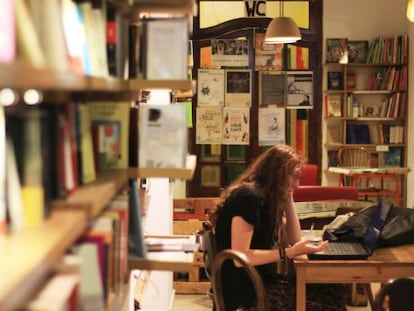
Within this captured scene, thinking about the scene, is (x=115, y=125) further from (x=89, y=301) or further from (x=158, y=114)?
(x=89, y=301)

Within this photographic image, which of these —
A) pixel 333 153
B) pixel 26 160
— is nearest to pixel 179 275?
pixel 333 153

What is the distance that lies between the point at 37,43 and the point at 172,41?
0.93 m

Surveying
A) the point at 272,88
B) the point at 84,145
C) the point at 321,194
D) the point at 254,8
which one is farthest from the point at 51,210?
the point at 254,8

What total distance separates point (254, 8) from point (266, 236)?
5177 millimetres

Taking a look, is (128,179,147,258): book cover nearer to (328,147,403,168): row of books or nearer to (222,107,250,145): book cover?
(222,107,250,145): book cover

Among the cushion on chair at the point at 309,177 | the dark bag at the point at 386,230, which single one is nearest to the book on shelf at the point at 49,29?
the dark bag at the point at 386,230

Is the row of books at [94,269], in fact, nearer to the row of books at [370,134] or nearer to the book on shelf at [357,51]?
the row of books at [370,134]

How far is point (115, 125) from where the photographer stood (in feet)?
6.44

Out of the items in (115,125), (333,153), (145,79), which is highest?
(145,79)

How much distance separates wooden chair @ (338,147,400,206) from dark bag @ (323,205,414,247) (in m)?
4.27

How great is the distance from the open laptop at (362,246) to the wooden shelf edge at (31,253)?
1909 mm

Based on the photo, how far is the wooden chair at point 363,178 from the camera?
24.6 feet

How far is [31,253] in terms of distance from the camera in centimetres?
99

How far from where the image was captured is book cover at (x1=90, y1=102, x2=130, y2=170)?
1921 millimetres
